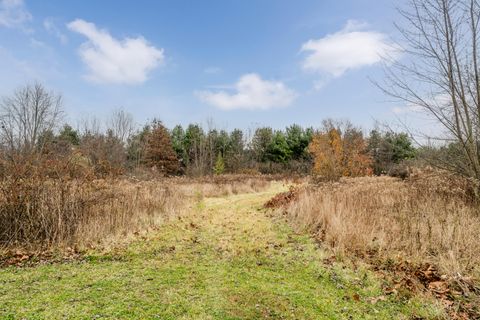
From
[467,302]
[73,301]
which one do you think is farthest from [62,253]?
Answer: [467,302]

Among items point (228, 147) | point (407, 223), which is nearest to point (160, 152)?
point (228, 147)

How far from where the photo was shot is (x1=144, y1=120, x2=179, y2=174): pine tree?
35844 millimetres

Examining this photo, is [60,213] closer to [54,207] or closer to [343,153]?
[54,207]

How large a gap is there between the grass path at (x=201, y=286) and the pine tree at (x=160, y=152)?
29.8 meters

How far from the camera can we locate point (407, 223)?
6.45m

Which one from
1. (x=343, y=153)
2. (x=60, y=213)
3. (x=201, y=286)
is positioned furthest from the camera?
(x=343, y=153)

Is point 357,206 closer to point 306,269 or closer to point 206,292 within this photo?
point 306,269

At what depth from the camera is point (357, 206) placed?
806cm

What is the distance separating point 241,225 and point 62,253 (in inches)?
177

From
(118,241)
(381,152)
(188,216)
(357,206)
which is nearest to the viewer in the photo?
(118,241)

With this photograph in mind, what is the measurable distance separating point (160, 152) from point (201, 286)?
32.8m

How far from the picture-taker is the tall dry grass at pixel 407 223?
5.26 m

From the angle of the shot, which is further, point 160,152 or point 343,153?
point 160,152

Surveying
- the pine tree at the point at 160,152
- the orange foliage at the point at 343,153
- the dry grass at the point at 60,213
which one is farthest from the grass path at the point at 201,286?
the pine tree at the point at 160,152
